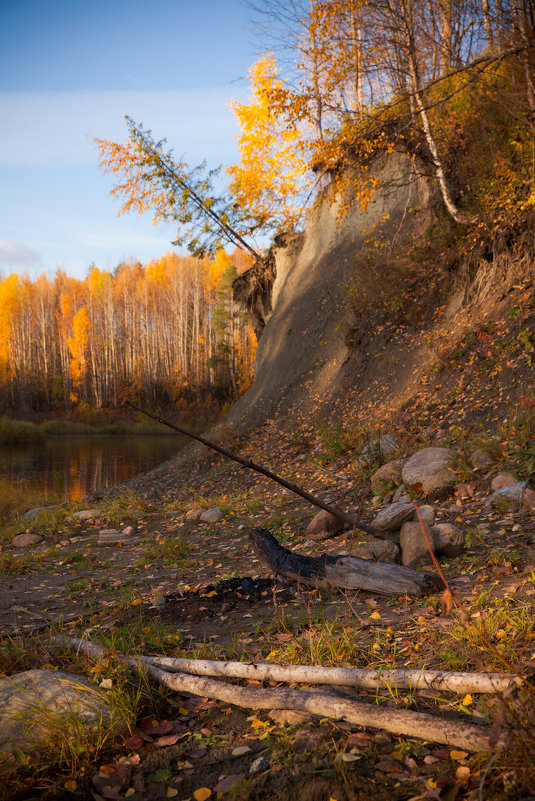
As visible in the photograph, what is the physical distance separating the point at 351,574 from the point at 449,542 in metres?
1.07

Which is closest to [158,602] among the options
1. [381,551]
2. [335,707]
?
[381,551]

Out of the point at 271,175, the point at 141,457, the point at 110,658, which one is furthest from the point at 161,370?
the point at 110,658

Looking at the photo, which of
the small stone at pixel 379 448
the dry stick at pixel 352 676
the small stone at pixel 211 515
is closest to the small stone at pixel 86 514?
the small stone at pixel 211 515

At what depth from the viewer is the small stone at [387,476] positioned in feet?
23.8

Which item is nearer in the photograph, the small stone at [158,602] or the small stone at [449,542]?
the small stone at [158,602]

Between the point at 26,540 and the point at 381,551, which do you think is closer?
the point at 381,551

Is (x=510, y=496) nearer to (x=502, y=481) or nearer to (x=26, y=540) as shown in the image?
(x=502, y=481)

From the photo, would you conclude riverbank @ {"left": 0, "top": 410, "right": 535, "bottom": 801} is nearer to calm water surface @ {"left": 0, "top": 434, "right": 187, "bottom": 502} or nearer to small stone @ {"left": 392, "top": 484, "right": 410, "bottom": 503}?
small stone @ {"left": 392, "top": 484, "right": 410, "bottom": 503}

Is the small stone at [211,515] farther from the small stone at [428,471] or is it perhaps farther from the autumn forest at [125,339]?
the autumn forest at [125,339]

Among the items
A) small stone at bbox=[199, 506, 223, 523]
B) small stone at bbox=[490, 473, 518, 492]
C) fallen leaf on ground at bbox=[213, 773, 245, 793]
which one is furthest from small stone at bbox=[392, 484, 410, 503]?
fallen leaf on ground at bbox=[213, 773, 245, 793]

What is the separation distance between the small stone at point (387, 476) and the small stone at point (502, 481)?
1.49 meters

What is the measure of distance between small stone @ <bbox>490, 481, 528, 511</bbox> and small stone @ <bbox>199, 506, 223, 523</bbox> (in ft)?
14.9

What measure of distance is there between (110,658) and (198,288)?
144 feet

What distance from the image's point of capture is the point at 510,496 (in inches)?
213
